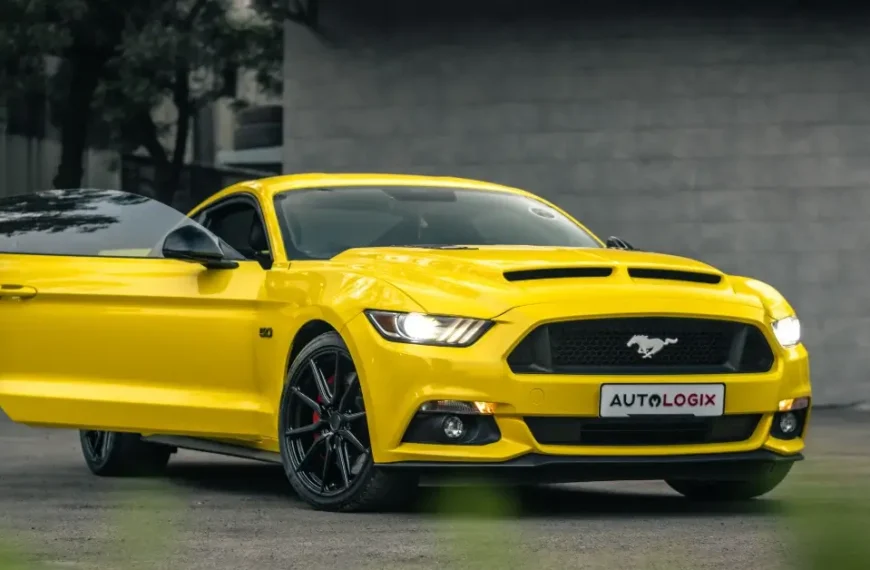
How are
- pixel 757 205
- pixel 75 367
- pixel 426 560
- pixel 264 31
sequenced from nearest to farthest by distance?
pixel 426 560, pixel 75 367, pixel 757 205, pixel 264 31

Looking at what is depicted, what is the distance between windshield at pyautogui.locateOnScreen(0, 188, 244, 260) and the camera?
7.39 meters

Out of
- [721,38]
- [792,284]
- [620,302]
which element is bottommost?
[792,284]

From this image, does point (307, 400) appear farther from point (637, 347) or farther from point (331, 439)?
point (637, 347)

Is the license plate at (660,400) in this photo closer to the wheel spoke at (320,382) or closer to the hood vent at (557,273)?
the hood vent at (557,273)

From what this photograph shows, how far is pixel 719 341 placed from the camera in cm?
616

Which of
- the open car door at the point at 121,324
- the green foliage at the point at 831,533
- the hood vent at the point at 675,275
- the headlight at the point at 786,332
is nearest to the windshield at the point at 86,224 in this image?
the open car door at the point at 121,324

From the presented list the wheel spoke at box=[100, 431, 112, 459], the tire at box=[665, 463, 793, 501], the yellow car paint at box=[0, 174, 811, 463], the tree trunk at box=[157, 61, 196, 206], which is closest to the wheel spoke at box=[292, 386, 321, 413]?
the yellow car paint at box=[0, 174, 811, 463]

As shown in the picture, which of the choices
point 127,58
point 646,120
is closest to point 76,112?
point 127,58

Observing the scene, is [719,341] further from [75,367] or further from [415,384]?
[75,367]

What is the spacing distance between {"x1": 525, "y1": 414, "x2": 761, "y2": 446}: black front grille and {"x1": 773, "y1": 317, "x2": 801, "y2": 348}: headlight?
377mm

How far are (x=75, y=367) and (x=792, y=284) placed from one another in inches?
338

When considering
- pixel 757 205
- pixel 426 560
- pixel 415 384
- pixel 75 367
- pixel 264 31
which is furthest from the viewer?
pixel 264 31

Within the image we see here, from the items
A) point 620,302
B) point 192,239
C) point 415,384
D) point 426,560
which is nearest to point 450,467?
point 415,384

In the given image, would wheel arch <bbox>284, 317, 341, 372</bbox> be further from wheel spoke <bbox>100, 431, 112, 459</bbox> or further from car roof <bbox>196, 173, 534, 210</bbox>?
wheel spoke <bbox>100, 431, 112, 459</bbox>
